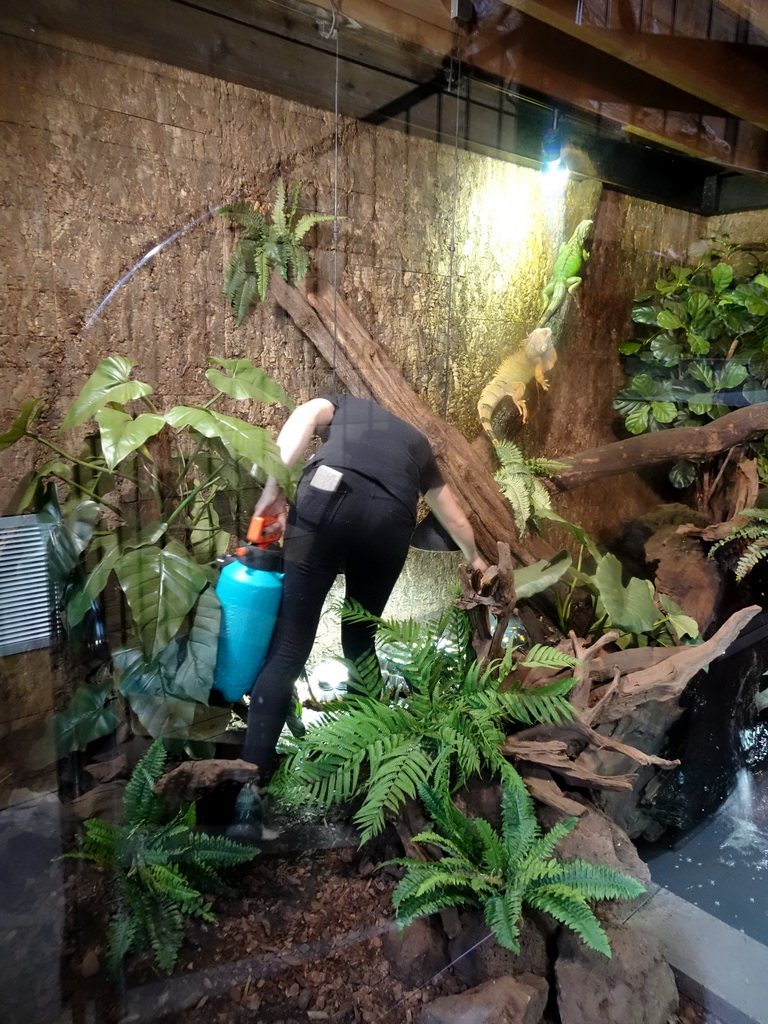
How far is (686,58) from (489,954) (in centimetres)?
252

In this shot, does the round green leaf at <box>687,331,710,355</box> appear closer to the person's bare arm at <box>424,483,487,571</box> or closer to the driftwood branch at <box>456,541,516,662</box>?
the person's bare arm at <box>424,483,487,571</box>

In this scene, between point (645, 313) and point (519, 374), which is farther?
point (645, 313)

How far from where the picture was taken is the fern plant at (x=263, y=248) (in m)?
1.58

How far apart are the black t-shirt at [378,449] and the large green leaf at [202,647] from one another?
1.48ft

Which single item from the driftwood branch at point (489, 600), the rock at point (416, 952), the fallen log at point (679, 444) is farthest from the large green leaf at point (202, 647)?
the fallen log at point (679, 444)

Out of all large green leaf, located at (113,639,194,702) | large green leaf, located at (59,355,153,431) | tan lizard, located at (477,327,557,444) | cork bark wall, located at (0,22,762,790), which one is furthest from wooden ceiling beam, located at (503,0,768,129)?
large green leaf, located at (113,639,194,702)

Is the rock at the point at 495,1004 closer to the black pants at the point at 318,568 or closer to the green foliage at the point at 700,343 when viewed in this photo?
the black pants at the point at 318,568

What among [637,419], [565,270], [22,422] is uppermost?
[565,270]

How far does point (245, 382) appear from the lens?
5.19 feet

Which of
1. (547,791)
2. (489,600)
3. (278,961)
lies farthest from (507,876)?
(489,600)

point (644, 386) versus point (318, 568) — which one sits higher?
point (644, 386)

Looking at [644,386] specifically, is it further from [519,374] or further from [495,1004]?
[495,1004]

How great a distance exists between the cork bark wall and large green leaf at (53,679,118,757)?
0.07m

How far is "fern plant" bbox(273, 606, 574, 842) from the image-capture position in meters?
1.57
